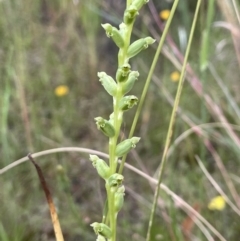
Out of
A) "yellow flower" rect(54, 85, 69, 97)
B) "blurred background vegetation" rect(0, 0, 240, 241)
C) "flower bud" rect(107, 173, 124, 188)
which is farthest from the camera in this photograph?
"yellow flower" rect(54, 85, 69, 97)

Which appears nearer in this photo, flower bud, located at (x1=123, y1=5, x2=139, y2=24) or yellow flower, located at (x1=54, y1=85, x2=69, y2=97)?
flower bud, located at (x1=123, y1=5, x2=139, y2=24)

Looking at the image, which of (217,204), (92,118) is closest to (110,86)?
(217,204)

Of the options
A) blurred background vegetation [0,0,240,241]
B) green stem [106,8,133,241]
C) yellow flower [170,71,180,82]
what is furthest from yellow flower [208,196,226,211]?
green stem [106,8,133,241]

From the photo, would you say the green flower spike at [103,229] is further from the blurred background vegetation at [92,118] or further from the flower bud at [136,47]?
the blurred background vegetation at [92,118]

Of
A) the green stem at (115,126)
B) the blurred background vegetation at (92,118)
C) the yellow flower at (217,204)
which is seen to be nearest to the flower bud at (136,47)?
the green stem at (115,126)

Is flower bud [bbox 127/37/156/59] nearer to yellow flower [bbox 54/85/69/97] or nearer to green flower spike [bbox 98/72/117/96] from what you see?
green flower spike [bbox 98/72/117/96]
